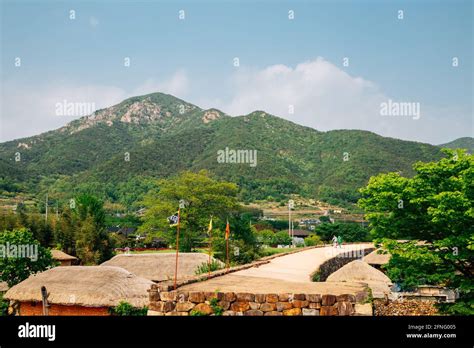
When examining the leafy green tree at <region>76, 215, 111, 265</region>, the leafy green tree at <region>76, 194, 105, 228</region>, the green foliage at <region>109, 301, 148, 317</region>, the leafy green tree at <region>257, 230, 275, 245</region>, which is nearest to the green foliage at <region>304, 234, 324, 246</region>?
the leafy green tree at <region>257, 230, 275, 245</region>

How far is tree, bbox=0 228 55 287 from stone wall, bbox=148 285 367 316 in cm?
1419

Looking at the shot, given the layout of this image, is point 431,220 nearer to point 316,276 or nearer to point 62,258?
point 316,276

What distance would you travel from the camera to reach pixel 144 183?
268ft

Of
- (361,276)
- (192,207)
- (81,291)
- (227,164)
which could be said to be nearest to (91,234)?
(192,207)

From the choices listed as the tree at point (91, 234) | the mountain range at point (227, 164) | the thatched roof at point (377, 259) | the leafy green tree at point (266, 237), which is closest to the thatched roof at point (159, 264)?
the tree at point (91, 234)

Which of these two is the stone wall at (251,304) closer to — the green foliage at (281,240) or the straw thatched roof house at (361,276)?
the straw thatched roof house at (361,276)

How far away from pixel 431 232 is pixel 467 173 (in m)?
2.23

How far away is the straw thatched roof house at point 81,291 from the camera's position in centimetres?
1408

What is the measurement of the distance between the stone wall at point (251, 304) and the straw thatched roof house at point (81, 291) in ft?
17.3

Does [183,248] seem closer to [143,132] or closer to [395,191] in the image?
[395,191]

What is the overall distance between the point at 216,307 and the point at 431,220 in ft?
25.0

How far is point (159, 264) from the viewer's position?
2286cm

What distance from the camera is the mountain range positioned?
267ft
